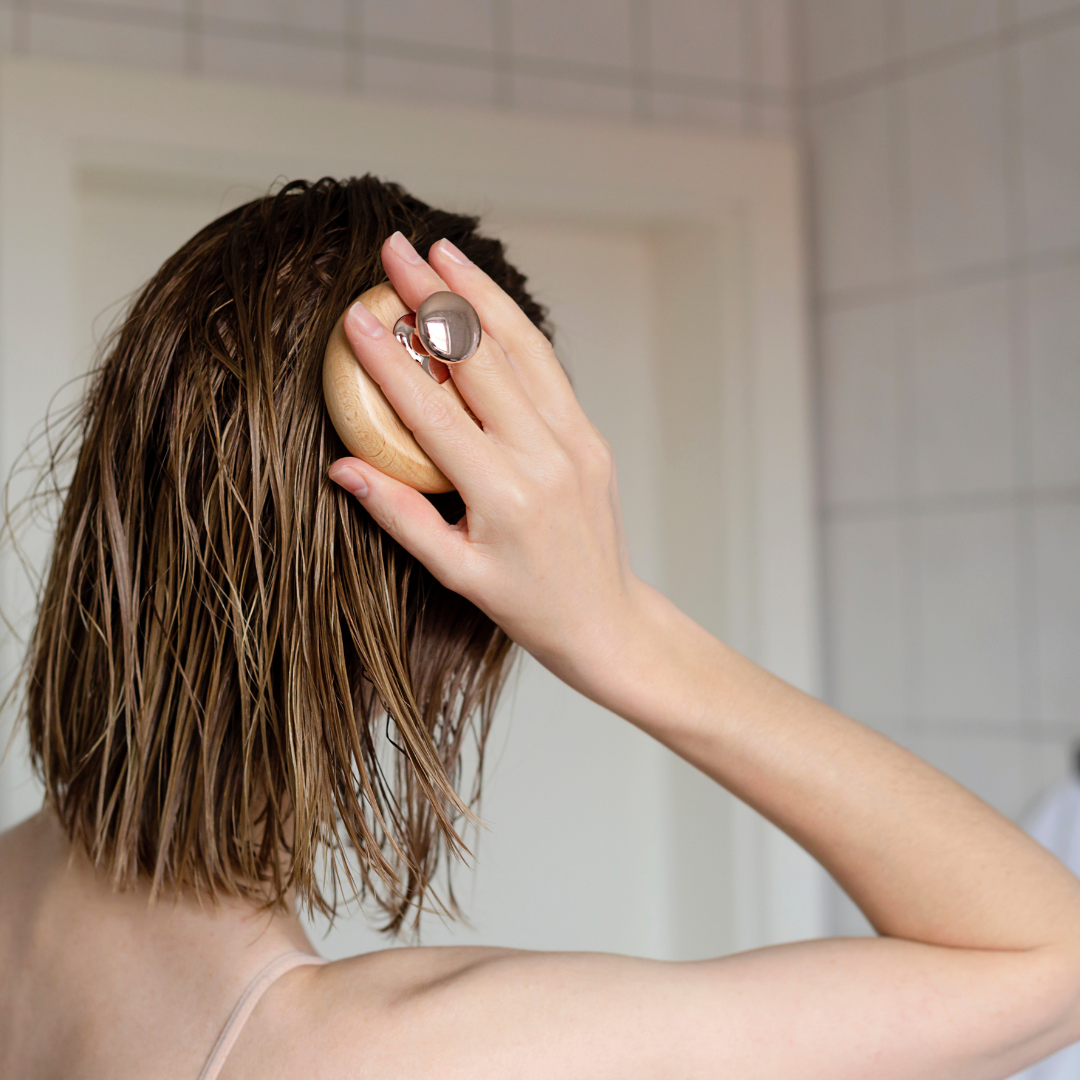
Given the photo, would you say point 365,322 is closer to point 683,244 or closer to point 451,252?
point 451,252

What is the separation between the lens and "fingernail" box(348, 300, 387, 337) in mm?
462

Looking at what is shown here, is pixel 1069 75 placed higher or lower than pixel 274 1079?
higher

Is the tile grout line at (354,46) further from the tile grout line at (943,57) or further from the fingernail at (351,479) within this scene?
the fingernail at (351,479)

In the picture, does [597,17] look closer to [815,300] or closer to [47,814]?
[815,300]

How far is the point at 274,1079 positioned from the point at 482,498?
30 cm

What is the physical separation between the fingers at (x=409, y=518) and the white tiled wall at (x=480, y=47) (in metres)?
1.38

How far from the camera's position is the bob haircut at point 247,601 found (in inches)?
20.8

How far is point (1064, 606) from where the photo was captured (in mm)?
1747

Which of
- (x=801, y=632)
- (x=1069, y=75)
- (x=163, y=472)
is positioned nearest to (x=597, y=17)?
(x=1069, y=75)

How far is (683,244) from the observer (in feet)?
6.91

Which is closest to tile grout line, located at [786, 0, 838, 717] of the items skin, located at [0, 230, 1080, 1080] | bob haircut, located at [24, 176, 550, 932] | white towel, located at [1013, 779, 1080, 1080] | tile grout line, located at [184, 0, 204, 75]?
white towel, located at [1013, 779, 1080, 1080]

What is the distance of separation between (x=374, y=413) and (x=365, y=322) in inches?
1.5

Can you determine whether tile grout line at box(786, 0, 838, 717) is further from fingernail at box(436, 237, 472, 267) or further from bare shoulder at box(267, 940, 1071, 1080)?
fingernail at box(436, 237, 472, 267)

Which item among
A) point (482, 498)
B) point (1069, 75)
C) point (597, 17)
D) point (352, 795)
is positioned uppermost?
point (597, 17)
